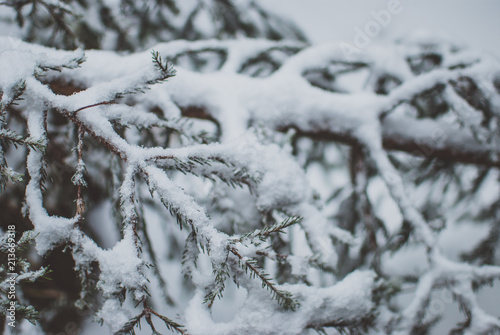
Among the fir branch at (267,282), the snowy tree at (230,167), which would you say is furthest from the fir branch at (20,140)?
the fir branch at (267,282)

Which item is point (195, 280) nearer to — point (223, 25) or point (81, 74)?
point (81, 74)

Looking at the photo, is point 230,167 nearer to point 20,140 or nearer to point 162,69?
point 162,69

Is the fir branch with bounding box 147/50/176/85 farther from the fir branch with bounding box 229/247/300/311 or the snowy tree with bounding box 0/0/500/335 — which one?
the fir branch with bounding box 229/247/300/311

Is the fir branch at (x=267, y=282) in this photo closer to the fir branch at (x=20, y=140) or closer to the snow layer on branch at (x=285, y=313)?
the snow layer on branch at (x=285, y=313)

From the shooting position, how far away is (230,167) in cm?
96

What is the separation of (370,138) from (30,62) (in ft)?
5.01

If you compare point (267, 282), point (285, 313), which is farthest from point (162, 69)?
point (285, 313)

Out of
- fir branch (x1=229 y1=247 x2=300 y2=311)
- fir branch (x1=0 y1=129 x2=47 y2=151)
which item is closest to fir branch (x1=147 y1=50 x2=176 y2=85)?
fir branch (x1=0 y1=129 x2=47 y2=151)

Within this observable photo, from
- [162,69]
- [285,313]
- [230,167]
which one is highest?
[162,69]

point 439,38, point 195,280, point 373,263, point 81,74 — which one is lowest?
point 373,263

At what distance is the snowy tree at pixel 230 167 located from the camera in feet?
2.66

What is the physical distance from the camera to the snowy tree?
2.66 ft

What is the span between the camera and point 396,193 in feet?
4.52

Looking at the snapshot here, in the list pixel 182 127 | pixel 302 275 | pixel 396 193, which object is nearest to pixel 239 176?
pixel 182 127
